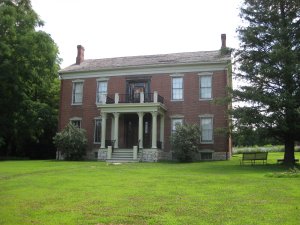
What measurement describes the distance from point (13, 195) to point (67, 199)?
1.91 metres

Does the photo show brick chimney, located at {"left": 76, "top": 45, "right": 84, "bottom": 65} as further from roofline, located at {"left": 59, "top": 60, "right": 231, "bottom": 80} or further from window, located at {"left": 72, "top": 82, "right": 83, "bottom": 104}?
window, located at {"left": 72, "top": 82, "right": 83, "bottom": 104}

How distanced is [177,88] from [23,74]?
48.3ft

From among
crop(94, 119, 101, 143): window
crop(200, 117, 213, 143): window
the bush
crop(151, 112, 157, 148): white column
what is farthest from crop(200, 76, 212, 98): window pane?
the bush

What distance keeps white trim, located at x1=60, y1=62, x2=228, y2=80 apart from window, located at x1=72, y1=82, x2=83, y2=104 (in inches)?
28.4

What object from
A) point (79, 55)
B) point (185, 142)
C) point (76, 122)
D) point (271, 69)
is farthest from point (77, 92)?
point (271, 69)

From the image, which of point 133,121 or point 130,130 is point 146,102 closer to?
point 133,121

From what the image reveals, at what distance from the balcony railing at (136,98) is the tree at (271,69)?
946cm

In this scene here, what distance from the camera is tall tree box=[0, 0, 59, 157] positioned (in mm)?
33906

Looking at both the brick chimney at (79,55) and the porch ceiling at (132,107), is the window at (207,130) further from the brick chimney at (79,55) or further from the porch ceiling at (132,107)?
the brick chimney at (79,55)

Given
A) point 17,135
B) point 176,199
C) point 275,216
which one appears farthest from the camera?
point 17,135

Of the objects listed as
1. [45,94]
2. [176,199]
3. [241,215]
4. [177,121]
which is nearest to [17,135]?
[45,94]

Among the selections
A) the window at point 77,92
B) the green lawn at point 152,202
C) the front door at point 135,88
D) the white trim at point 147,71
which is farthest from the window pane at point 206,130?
the green lawn at point 152,202

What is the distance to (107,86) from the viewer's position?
34.7 meters

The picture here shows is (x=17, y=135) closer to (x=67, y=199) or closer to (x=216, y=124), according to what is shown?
(x=216, y=124)
